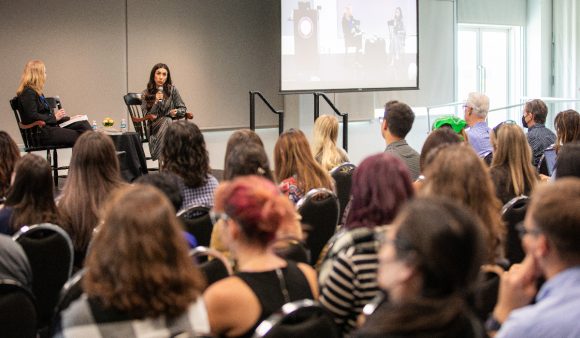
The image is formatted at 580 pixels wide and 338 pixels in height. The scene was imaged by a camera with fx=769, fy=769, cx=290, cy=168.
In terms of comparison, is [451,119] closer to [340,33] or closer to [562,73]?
[340,33]

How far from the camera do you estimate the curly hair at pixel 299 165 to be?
4.21 metres

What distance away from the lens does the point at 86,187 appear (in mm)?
3529

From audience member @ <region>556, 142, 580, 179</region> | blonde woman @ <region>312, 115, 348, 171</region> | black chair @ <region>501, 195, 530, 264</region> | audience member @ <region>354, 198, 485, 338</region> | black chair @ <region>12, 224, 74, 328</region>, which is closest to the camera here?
audience member @ <region>354, 198, 485, 338</region>

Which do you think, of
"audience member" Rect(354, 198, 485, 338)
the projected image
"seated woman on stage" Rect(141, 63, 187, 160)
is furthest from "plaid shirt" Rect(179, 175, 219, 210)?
the projected image

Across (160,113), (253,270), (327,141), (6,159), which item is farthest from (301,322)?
(160,113)

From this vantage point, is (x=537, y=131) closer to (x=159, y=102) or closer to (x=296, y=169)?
(x=296, y=169)

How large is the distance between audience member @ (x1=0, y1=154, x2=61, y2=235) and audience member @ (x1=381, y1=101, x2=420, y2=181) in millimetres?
2482

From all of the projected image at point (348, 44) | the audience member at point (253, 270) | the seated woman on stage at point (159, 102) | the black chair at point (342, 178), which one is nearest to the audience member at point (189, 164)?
the black chair at point (342, 178)

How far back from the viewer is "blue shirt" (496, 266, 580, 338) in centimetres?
168

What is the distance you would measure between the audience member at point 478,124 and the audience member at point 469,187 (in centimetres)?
374

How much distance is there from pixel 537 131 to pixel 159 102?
12.7 ft

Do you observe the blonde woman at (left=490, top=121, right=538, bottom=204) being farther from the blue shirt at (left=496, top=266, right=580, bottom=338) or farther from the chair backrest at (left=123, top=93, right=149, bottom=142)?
the chair backrest at (left=123, top=93, right=149, bottom=142)

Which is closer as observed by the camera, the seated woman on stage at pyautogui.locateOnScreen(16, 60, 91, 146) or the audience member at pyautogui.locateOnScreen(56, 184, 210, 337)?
the audience member at pyautogui.locateOnScreen(56, 184, 210, 337)

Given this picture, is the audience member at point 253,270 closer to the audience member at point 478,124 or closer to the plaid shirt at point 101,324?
the plaid shirt at point 101,324
